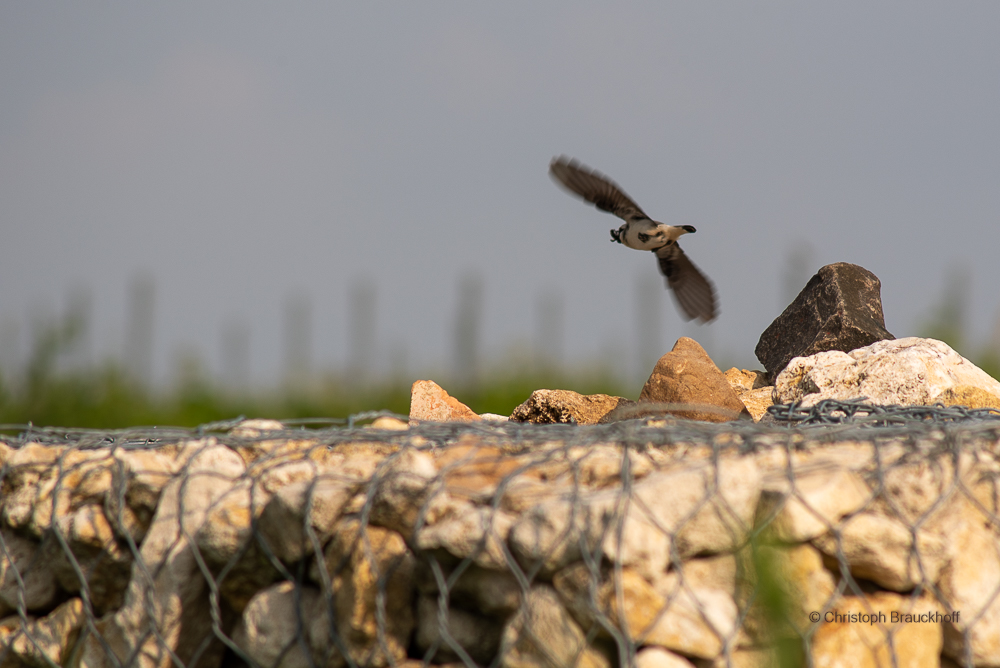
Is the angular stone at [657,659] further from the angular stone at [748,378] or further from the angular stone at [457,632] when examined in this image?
the angular stone at [748,378]

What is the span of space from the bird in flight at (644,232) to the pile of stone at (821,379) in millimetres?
629

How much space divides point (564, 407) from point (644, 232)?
4.45 ft

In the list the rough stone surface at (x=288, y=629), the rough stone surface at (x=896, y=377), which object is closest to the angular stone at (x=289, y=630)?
the rough stone surface at (x=288, y=629)

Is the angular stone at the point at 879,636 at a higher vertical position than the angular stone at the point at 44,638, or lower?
higher

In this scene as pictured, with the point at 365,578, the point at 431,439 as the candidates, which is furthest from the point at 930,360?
the point at 365,578

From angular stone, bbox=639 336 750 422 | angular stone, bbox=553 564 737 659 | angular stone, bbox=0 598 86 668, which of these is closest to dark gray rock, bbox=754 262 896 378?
angular stone, bbox=639 336 750 422

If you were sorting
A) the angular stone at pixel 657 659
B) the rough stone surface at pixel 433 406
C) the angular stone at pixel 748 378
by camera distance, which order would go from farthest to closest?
the angular stone at pixel 748 378 → the rough stone surface at pixel 433 406 → the angular stone at pixel 657 659

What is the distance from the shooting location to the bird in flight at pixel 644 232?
516cm

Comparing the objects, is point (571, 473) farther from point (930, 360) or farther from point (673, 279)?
point (673, 279)

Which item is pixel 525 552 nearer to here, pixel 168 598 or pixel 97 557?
pixel 168 598

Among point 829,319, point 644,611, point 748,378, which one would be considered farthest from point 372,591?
point 748,378

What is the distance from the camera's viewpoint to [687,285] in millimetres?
5758

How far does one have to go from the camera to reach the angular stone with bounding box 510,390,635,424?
449 centimetres

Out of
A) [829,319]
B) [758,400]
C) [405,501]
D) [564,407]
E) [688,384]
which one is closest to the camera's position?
[405,501]
